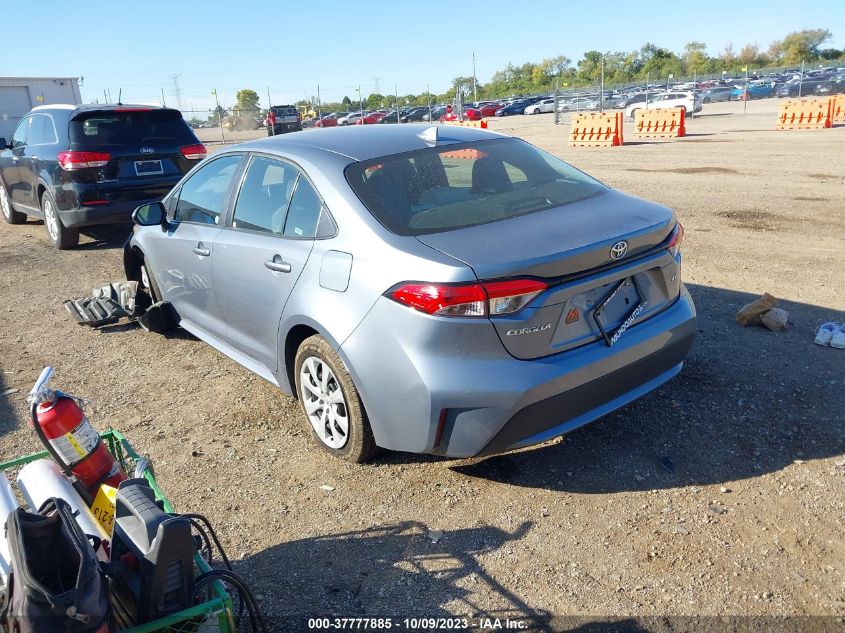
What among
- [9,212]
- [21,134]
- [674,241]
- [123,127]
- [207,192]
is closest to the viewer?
[674,241]

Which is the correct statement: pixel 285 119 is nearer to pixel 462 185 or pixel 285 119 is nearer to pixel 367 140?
pixel 367 140

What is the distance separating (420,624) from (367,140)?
266 cm

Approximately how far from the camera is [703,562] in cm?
284

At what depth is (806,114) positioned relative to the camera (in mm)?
23422

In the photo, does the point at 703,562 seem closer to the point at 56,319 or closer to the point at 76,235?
the point at 56,319

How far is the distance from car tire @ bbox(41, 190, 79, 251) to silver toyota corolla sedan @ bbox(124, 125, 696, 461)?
5983 millimetres

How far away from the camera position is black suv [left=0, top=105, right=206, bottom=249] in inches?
340

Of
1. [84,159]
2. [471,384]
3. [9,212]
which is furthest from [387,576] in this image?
[9,212]

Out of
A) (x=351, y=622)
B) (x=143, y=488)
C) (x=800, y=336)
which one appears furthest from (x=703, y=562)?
(x=800, y=336)

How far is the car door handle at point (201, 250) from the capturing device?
4590mm

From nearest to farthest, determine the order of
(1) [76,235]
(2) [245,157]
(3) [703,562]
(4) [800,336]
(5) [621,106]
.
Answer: (3) [703,562], (2) [245,157], (4) [800,336], (1) [76,235], (5) [621,106]

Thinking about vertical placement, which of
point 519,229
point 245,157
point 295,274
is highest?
point 245,157

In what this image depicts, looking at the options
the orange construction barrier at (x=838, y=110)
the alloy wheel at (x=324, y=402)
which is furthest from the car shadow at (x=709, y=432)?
the orange construction barrier at (x=838, y=110)

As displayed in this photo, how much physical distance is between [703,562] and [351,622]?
1448mm
